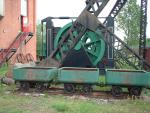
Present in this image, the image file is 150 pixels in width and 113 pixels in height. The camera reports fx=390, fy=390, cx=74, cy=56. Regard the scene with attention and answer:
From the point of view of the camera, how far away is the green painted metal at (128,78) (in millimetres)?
12797

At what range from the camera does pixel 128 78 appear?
42.2 ft

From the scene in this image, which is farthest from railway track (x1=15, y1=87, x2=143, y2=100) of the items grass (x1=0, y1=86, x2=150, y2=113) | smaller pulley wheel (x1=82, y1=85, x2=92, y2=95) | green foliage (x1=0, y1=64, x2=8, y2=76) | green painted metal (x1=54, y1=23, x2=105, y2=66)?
green foliage (x1=0, y1=64, x2=8, y2=76)

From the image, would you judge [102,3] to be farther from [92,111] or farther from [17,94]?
[92,111]

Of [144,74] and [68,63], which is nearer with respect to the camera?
[144,74]

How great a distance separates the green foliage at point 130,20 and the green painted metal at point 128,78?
29814 mm

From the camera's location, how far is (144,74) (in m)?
12.8

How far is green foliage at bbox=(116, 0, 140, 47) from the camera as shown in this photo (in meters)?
43.3

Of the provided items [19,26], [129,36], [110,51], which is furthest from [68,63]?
[129,36]

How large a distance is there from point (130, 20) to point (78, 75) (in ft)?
106

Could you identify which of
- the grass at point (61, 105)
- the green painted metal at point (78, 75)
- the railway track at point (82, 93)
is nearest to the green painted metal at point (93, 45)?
the railway track at point (82, 93)

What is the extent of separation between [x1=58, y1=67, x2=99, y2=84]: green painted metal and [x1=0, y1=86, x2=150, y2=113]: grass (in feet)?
2.66

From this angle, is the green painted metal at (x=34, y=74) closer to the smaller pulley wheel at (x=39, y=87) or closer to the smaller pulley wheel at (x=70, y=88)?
the smaller pulley wheel at (x=39, y=87)

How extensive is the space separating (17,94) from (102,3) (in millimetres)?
4972

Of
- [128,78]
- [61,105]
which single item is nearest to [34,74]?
[128,78]
